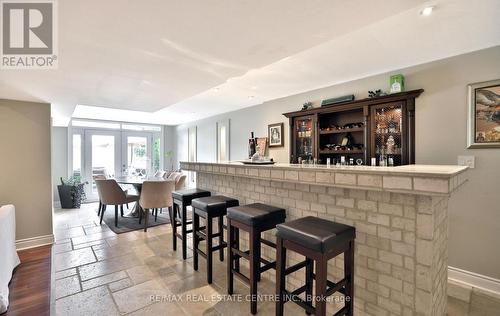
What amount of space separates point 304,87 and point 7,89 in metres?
3.89

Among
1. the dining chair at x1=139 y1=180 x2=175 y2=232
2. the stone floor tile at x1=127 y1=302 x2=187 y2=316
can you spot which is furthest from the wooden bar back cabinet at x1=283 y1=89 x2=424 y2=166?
the stone floor tile at x1=127 y1=302 x2=187 y2=316

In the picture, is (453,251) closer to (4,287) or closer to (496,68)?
(496,68)

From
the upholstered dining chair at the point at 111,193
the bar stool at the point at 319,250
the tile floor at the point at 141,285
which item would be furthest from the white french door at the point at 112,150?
the bar stool at the point at 319,250

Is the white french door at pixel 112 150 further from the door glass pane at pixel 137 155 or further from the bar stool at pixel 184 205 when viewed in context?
the bar stool at pixel 184 205

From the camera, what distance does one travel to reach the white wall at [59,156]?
612cm

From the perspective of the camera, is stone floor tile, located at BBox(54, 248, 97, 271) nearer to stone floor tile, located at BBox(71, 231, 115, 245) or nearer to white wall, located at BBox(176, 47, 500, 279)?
stone floor tile, located at BBox(71, 231, 115, 245)

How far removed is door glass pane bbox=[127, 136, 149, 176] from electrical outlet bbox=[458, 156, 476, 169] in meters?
7.43

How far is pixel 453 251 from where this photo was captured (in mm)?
2504

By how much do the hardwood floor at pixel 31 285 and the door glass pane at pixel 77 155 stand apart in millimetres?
3844

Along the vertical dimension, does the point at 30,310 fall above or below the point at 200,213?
below

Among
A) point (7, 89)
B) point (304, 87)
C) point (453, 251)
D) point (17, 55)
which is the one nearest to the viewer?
point (17, 55)

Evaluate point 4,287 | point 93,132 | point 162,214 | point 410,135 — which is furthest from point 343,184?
point 93,132

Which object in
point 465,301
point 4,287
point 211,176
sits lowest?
point 465,301

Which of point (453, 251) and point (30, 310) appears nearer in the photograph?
point (30, 310)
